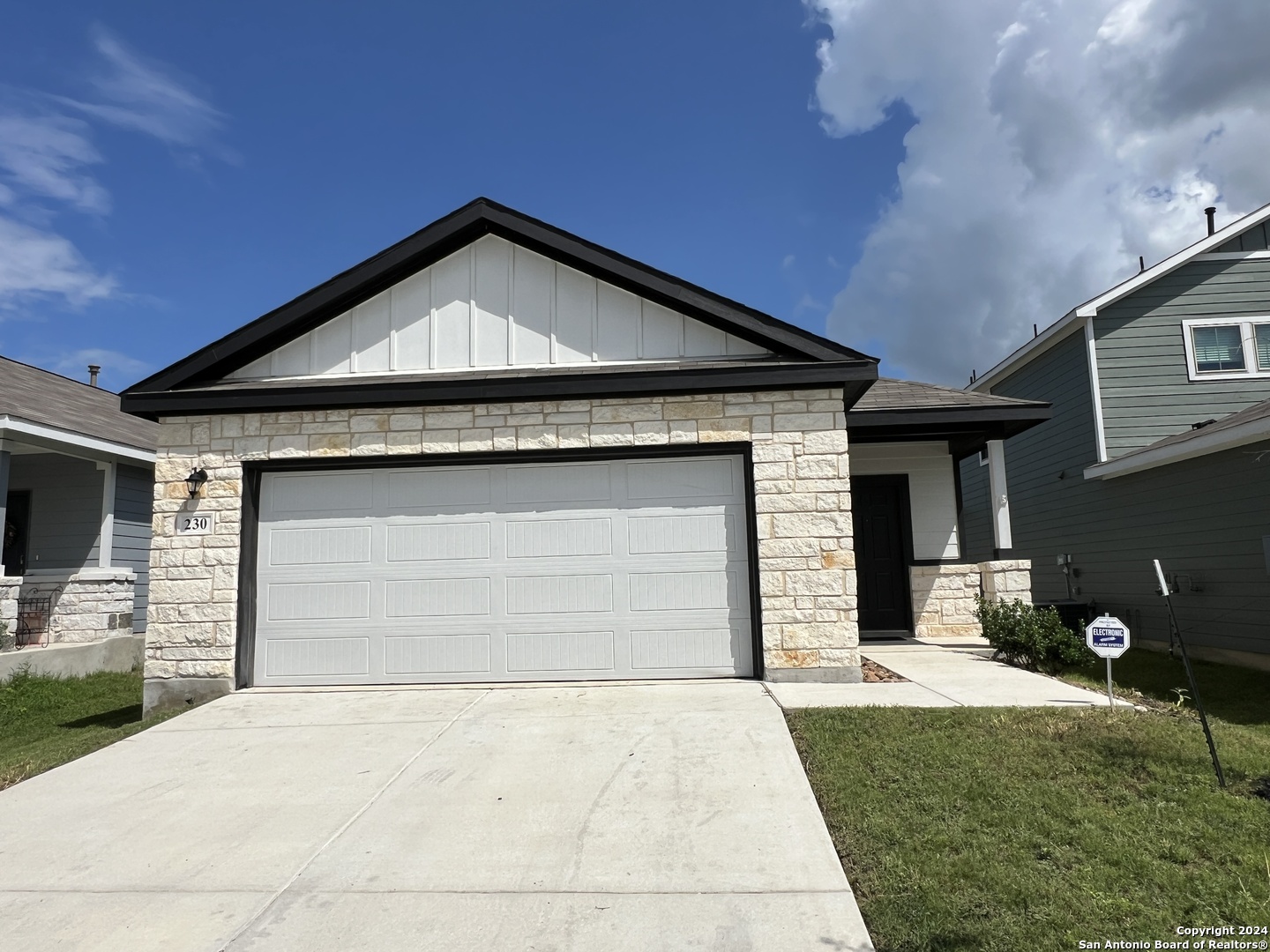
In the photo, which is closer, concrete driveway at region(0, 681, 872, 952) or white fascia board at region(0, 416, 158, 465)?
concrete driveway at region(0, 681, 872, 952)

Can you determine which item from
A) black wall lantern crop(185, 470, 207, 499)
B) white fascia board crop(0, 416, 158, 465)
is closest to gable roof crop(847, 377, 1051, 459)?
black wall lantern crop(185, 470, 207, 499)

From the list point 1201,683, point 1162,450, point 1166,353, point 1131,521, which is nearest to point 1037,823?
point 1201,683

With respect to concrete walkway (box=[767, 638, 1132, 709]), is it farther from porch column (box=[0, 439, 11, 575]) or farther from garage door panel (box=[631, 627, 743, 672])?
porch column (box=[0, 439, 11, 575])

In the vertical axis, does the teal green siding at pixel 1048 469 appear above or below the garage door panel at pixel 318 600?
above

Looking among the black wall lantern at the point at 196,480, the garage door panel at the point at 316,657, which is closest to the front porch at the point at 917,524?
the garage door panel at the point at 316,657

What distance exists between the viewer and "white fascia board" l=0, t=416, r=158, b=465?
10.9m

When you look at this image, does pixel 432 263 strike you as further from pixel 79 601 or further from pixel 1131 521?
pixel 1131 521

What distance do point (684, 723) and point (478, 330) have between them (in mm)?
4428

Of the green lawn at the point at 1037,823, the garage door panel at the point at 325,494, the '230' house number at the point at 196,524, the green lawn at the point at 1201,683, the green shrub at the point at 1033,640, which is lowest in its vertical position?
the green lawn at the point at 1201,683

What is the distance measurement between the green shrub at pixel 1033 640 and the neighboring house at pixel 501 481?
7.38 feet

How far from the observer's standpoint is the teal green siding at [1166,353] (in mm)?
13000

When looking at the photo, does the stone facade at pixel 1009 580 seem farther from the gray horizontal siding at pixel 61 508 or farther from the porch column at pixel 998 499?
the gray horizontal siding at pixel 61 508

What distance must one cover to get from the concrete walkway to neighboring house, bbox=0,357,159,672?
32.4 ft

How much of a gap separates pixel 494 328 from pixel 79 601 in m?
8.84
